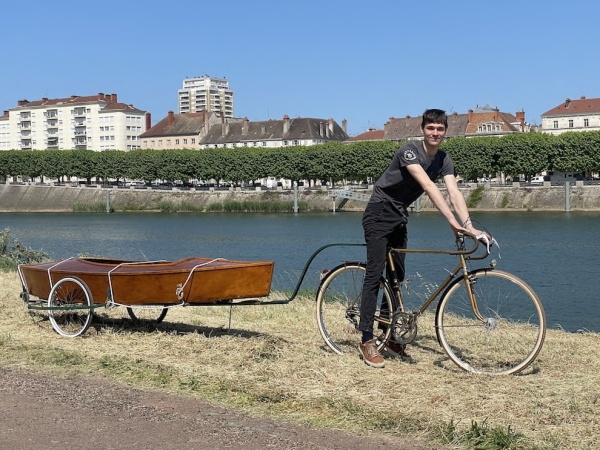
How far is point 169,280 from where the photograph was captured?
862 centimetres

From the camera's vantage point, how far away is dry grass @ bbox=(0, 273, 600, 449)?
5.57 m

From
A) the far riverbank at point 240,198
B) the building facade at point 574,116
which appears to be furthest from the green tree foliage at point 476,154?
the building facade at point 574,116

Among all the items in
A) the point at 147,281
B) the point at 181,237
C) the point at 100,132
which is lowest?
the point at 181,237

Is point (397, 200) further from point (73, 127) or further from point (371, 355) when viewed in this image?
Result: point (73, 127)

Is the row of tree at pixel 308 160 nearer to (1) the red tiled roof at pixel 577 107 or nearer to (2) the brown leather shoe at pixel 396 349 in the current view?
(1) the red tiled roof at pixel 577 107

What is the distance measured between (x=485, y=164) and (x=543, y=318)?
3790 inches

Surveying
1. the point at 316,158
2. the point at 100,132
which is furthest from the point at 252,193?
the point at 100,132

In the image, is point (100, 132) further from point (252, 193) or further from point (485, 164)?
point (485, 164)

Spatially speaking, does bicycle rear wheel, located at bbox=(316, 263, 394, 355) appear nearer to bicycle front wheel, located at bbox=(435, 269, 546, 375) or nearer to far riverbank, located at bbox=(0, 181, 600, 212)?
bicycle front wheel, located at bbox=(435, 269, 546, 375)

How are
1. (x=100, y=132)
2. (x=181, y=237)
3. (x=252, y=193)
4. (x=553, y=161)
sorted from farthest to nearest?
(x=100, y=132) → (x=252, y=193) → (x=553, y=161) → (x=181, y=237)

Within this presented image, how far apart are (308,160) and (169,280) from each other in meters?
105

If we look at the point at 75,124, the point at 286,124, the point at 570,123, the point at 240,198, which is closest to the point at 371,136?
the point at 286,124

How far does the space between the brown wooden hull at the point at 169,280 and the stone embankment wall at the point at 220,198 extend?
83283 millimetres

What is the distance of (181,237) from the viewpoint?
60.1 m
